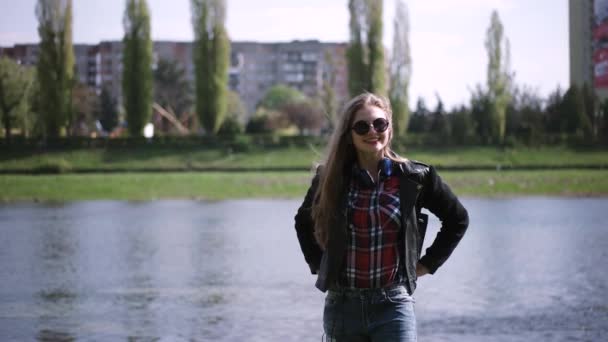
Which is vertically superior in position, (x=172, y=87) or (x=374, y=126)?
(x=172, y=87)

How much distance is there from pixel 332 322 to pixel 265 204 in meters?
28.7

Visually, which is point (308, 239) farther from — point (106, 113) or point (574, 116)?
point (106, 113)

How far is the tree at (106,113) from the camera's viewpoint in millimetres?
103062

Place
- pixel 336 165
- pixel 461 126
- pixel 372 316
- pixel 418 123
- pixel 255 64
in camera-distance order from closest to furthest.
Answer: pixel 372 316 → pixel 336 165 → pixel 461 126 → pixel 418 123 → pixel 255 64

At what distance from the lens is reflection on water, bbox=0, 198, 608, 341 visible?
385 inches

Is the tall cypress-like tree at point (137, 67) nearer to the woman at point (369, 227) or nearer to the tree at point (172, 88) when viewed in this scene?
the tree at point (172, 88)

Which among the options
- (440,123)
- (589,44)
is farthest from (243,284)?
(589,44)

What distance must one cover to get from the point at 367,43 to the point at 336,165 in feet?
186

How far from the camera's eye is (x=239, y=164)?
A: 4984cm

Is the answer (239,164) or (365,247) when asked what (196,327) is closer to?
(365,247)

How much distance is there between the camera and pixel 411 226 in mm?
4609

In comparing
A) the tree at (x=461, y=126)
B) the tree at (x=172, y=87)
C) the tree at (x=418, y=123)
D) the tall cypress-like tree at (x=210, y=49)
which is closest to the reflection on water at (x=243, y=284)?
the tree at (x=461, y=126)

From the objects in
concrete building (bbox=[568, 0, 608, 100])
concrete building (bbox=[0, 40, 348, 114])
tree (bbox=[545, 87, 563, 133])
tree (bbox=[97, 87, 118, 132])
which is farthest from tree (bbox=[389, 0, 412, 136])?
concrete building (bbox=[0, 40, 348, 114])

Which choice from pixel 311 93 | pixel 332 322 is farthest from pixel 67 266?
pixel 311 93
